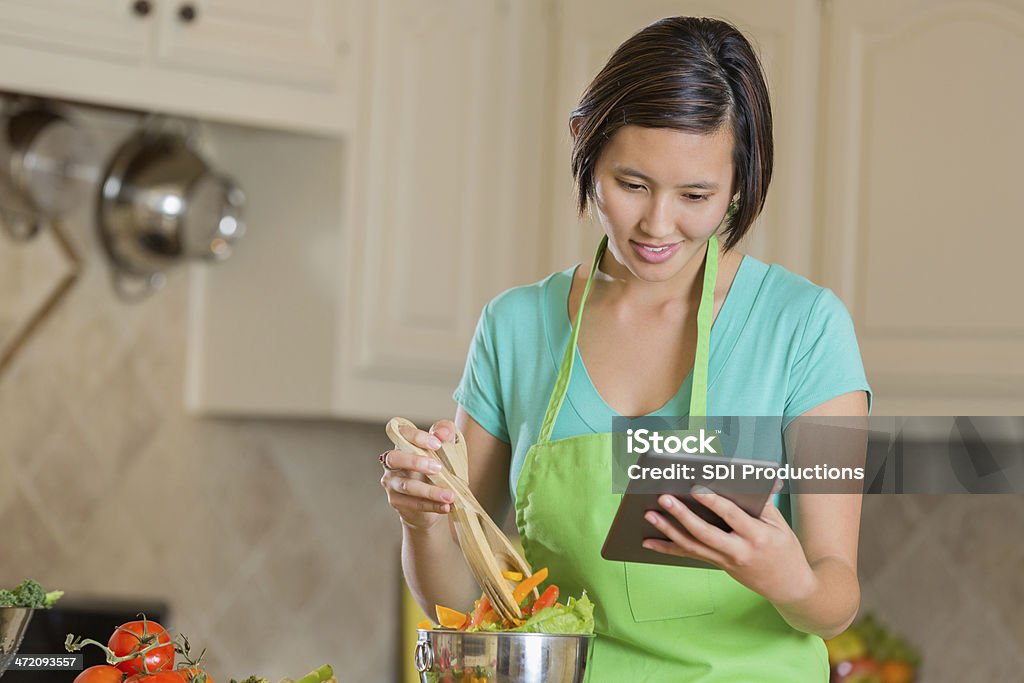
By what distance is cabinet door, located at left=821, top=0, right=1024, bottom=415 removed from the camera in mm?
1992

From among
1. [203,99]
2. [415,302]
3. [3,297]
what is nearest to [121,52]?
[203,99]

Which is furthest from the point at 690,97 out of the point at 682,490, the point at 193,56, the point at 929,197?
the point at 193,56

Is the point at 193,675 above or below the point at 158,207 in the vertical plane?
below

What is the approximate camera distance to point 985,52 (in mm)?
2021

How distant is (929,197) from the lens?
205 centimetres

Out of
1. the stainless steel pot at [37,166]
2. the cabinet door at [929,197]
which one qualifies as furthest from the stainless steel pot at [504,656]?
the stainless steel pot at [37,166]

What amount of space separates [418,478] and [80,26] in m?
1.26

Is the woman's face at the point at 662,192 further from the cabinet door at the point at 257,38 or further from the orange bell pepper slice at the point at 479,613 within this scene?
the cabinet door at the point at 257,38

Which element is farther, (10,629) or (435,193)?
(435,193)

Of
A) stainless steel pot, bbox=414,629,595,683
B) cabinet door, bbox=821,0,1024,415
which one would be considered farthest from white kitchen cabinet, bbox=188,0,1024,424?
stainless steel pot, bbox=414,629,595,683

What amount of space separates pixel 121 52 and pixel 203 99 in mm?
144

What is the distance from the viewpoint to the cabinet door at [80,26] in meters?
1.93

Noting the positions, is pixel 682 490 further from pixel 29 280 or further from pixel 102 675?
pixel 29 280

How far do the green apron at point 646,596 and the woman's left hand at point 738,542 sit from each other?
0.55 feet
